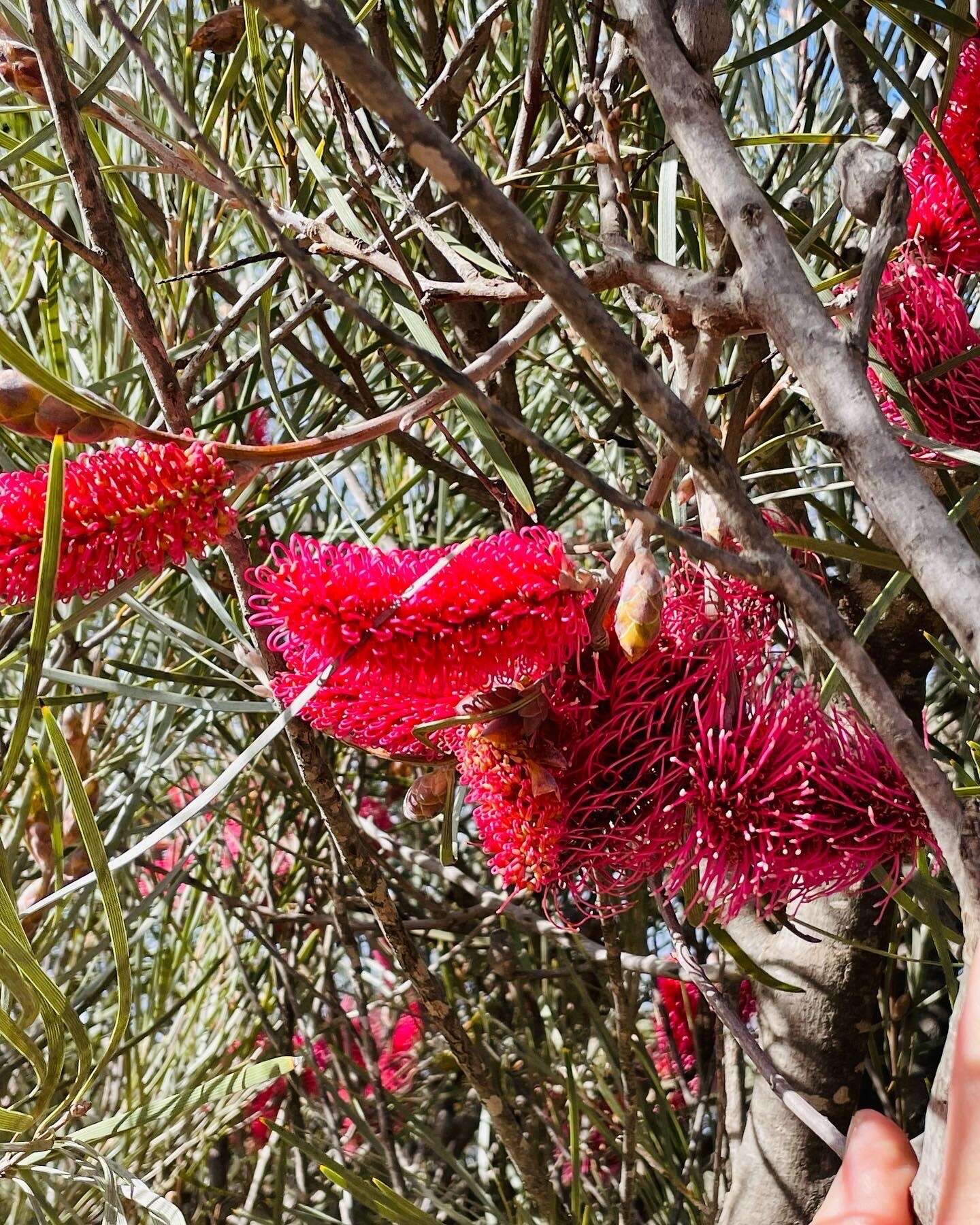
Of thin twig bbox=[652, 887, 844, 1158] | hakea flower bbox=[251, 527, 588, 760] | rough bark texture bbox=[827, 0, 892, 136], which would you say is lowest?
Result: thin twig bbox=[652, 887, 844, 1158]

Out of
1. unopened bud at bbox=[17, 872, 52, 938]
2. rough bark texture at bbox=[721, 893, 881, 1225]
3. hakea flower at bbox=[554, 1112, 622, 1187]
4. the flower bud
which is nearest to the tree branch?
the flower bud

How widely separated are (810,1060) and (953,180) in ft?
1.46

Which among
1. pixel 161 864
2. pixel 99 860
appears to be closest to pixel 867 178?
pixel 99 860

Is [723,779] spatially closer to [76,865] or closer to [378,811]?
[76,865]

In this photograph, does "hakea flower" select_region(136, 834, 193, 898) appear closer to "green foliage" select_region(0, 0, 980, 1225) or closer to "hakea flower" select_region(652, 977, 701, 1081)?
"green foliage" select_region(0, 0, 980, 1225)

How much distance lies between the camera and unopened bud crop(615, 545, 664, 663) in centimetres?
36

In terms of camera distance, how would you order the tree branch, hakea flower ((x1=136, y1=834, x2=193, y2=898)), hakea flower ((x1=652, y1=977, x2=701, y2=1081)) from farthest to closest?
hakea flower ((x1=136, y1=834, x2=193, y2=898))
hakea flower ((x1=652, y1=977, x2=701, y2=1081))
the tree branch

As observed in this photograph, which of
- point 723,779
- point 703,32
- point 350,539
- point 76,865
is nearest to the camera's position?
point 703,32

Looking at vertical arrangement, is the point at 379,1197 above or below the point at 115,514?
below

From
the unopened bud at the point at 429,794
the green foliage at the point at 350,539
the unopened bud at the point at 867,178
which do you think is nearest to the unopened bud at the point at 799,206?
the green foliage at the point at 350,539

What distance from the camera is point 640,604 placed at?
36 cm

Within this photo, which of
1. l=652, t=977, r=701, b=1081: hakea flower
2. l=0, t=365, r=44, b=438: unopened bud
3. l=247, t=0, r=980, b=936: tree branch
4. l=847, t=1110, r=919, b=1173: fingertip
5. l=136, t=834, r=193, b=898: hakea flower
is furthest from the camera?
l=136, t=834, r=193, b=898: hakea flower

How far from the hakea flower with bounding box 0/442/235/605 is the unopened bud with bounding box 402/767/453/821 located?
168mm

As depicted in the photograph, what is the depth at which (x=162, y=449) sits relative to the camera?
1.04 feet
